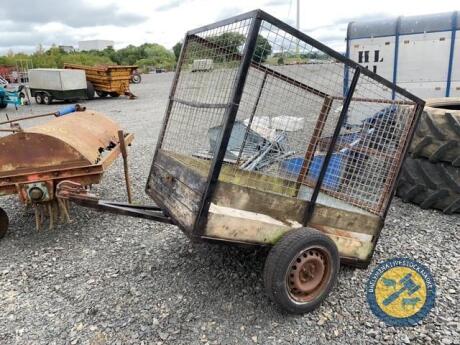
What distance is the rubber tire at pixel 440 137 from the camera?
4.36 m

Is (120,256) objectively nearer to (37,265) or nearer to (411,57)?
(37,265)

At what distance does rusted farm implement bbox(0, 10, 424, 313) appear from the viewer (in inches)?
108

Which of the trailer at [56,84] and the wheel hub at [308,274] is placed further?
the trailer at [56,84]

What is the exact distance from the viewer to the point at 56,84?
17781mm

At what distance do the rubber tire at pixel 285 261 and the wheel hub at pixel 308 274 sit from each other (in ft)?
0.24

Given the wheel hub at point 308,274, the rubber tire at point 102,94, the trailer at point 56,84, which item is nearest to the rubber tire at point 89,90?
the trailer at point 56,84

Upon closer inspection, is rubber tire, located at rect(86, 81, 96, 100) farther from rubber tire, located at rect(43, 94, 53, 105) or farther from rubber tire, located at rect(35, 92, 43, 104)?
rubber tire, located at rect(35, 92, 43, 104)

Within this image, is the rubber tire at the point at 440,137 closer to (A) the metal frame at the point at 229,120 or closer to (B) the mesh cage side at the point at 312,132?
(B) the mesh cage side at the point at 312,132

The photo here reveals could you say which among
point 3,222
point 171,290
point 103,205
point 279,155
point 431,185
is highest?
point 431,185

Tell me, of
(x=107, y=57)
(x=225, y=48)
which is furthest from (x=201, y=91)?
(x=107, y=57)

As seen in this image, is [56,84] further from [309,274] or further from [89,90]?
[309,274]

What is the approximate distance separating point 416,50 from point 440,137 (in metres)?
4.88

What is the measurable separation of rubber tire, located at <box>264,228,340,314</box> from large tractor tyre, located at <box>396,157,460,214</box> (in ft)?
7.09

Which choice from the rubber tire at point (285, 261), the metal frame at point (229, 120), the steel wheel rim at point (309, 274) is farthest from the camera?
the steel wheel rim at point (309, 274)
